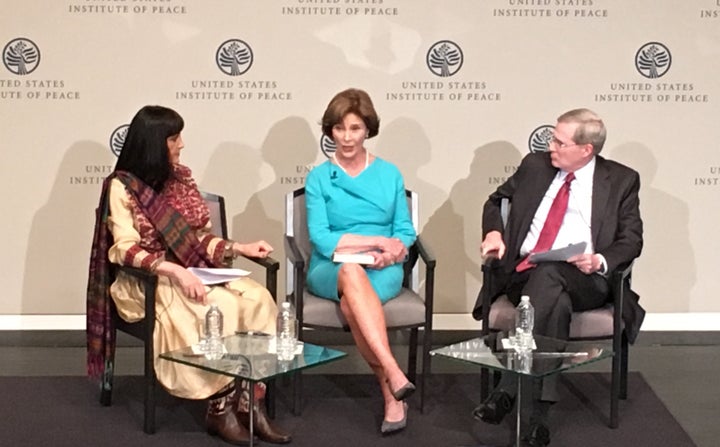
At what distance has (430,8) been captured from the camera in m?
5.52

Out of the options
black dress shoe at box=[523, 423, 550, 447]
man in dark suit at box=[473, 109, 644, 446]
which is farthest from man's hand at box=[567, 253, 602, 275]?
black dress shoe at box=[523, 423, 550, 447]

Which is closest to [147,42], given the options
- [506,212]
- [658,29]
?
[506,212]

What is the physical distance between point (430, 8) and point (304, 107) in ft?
2.53

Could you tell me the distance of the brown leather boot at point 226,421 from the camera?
4.31 metres

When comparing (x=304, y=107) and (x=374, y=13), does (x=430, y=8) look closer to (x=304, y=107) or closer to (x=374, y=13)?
(x=374, y=13)

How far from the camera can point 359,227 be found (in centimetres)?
484

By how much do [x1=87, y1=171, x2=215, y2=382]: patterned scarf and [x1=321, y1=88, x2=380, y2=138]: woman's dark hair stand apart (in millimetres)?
725

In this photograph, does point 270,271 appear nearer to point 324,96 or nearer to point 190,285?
point 190,285

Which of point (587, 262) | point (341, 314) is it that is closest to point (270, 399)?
point (341, 314)

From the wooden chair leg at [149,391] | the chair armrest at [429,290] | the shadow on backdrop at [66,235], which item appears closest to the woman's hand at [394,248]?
the chair armrest at [429,290]

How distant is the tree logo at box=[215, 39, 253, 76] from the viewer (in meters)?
5.50

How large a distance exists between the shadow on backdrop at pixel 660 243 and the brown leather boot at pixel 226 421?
7.82 ft

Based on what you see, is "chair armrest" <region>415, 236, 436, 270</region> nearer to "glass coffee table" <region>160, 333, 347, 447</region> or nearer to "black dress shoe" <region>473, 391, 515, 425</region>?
"black dress shoe" <region>473, 391, 515, 425</region>

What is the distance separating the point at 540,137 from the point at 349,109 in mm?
1319
